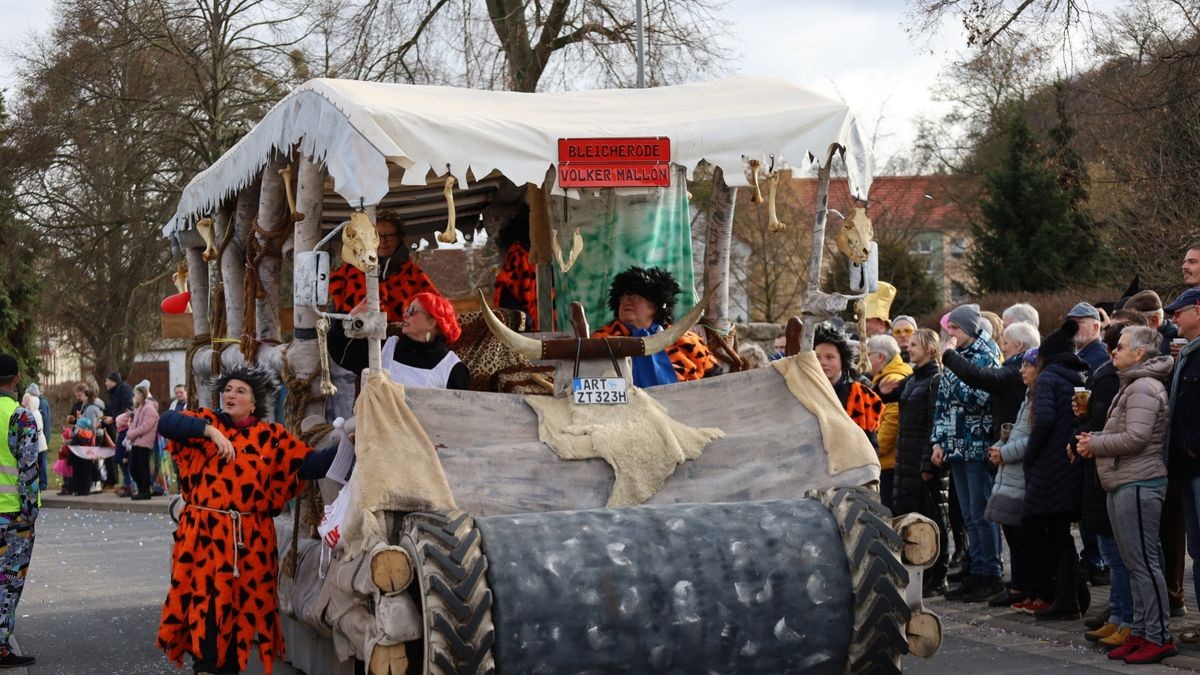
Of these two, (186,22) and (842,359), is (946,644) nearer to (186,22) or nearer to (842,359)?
(842,359)

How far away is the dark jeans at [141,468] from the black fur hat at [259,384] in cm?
1738

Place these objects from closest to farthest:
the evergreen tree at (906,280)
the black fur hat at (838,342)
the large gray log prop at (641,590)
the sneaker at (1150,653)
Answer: the large gray log prop at (641,590) → the sneaker at (1150,653) → the black fur hat at (838,342) → the evergreen tree at (906,280)

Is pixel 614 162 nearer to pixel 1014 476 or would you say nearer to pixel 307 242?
pixel 307 242

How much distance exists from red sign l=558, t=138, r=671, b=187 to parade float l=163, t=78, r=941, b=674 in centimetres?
1

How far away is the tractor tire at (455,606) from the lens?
18.3 feet

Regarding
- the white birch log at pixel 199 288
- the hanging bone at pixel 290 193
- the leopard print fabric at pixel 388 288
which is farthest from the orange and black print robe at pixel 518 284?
the hanging bone at pixel 290 193

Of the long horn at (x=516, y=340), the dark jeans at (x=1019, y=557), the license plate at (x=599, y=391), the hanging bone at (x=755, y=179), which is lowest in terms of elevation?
the dark jeans at (x=1019, y=557)

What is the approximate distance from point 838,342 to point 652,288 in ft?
8.50

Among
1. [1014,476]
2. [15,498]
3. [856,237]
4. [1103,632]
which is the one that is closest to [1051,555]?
[1014,476]

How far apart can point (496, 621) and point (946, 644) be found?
419 centimetres

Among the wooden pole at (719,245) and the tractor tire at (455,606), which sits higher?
the wooden pole at (719,245)

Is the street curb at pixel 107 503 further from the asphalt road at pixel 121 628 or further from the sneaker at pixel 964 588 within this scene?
the sneaker at pixel 964 588

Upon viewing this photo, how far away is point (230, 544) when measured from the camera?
7488 millimetres

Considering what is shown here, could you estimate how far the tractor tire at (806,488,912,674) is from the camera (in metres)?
6.04
